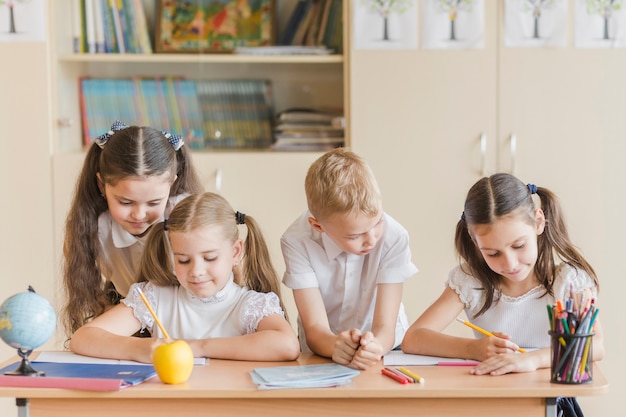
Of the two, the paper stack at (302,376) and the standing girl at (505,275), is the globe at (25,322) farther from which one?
the standing girl at (505,275)

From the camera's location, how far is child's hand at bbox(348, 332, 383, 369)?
1.72 meters

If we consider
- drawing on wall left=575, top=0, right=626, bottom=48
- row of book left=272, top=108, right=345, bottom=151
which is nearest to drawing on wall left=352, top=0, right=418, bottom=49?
row of book left=272, top=108, right=345, bottom=151

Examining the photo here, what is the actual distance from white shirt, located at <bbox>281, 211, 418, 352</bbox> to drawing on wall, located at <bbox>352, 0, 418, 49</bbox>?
1.13m

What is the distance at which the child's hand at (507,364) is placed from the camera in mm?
1652

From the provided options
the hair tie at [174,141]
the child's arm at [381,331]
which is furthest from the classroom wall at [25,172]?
the child's arm at [381,331]

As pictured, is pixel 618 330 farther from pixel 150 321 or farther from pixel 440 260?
pixel 150 321

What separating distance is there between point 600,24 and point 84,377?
221 centimetres

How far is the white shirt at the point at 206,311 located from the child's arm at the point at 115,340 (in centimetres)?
3

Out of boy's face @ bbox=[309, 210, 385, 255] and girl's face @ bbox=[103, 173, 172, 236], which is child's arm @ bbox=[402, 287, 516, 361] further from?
girl's face @ bbox=[103, 173, 172, 236]

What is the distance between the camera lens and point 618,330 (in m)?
3.07

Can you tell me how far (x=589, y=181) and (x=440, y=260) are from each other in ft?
1.94

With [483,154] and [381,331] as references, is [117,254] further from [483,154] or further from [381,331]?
[483,154]

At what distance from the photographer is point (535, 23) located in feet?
9.87

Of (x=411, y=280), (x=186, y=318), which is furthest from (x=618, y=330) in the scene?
(x=186, y=318)
